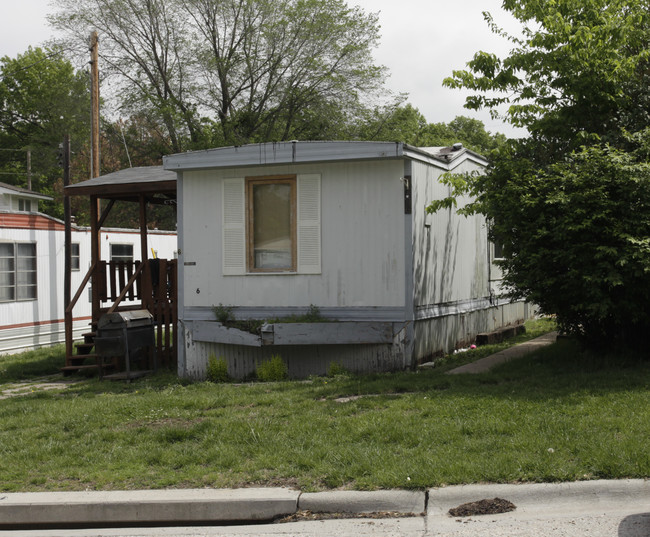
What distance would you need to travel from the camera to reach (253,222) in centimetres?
1127

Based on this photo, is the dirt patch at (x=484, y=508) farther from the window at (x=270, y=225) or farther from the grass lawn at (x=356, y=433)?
the window at (x=270, y=225)

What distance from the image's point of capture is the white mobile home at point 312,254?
1068cm

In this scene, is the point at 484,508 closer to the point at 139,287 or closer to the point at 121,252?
the point at 139,287

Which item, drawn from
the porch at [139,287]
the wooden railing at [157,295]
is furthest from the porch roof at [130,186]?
the wooden railing at [157,295]

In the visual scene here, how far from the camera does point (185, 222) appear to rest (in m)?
11.7

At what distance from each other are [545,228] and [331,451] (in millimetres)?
4300

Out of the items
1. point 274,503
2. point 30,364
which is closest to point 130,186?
point 30,364

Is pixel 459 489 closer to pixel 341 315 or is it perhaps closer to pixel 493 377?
pixel 493 377

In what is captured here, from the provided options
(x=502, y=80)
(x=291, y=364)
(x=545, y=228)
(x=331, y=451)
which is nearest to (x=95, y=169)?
(x=291, y=364)

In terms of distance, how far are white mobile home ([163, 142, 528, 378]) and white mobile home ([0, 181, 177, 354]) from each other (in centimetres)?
694

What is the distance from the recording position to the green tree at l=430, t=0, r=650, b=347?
340 inches

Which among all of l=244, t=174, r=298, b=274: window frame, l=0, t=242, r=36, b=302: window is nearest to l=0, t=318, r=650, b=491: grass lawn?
l=244, t=174, r=298, b=274: window frame

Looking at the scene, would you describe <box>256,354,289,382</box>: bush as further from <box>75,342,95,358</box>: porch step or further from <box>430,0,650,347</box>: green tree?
Result: <box>75,342,95,358</box>: porch step

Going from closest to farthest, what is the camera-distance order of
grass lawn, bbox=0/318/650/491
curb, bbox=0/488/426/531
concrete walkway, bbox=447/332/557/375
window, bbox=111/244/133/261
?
curb, bbox=0/488/426/531 < grass lawn, bbox=0/318/650/491 < concrete walkway, bbox=447/332/557/375 < window, bbox=111/244/133/261
